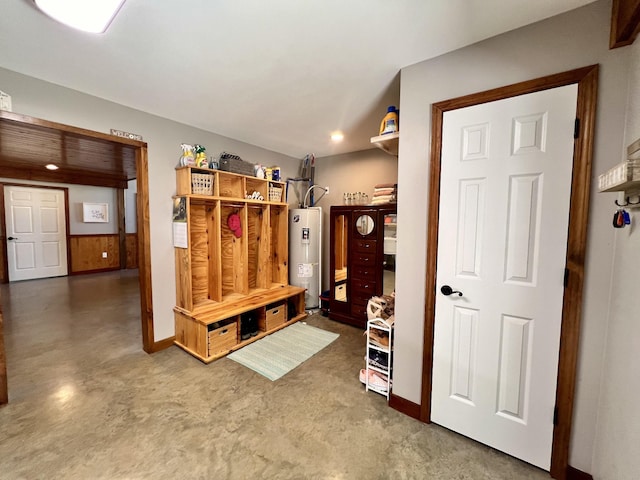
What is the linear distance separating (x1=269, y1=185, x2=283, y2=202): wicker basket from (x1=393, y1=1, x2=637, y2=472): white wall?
7.07 feet

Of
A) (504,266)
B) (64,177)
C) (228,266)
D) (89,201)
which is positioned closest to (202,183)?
(228,266)

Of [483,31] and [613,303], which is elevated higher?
[483,31]

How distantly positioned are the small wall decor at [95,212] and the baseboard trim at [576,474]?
8736 mm

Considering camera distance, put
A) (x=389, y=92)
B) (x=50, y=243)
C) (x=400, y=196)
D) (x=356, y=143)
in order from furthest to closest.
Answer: (x=50, y=243), (x=356, y=143), (x=389, y=92), (x=400, y=196)

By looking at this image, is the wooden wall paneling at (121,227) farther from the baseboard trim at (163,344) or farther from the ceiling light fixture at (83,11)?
the ceiling light fixture at (83,11)

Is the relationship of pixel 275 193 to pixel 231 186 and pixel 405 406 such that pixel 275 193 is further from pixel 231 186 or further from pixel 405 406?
pixel 405 406

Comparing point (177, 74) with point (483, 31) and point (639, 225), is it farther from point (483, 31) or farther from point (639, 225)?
point (639, 225)

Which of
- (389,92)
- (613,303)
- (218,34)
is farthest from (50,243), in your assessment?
(613,303)

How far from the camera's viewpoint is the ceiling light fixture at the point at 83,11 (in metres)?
1.12

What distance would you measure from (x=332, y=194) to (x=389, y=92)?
2.08 m

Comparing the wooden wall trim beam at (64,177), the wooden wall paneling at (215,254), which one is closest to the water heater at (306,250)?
the wooden wall paneling at (215,254)

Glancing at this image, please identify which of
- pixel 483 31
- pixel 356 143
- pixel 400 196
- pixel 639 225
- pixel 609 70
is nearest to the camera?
pixel 639 225

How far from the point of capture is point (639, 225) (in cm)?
98

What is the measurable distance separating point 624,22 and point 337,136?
233 cm
